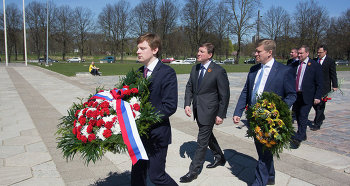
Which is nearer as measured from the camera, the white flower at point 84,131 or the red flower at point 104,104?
the white flower at point 84,131

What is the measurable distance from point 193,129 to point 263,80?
10.3 feet

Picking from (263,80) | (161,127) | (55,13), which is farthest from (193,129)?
(55,13)

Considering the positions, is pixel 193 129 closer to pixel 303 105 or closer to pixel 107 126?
pixel 303 105

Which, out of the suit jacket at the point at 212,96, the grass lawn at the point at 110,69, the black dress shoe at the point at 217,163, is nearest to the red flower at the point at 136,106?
the suit jacket at the point at 212,96

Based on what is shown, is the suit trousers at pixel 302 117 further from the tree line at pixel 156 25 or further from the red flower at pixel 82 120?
the tree line at pixel 156 25

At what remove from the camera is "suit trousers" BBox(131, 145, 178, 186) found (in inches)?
104

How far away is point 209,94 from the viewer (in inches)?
153

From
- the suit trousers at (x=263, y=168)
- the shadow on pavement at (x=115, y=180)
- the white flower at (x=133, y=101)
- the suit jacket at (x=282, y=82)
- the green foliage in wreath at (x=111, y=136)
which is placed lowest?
the shadow on pavement at (x=115, y=180)

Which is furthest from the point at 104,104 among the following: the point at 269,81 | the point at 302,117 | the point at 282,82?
the point at 302,117

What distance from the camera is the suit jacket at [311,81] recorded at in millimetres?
5250

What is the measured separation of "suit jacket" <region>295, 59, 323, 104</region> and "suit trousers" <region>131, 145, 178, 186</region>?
3.71 meters

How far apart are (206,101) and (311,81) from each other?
Result: 2.67 meters

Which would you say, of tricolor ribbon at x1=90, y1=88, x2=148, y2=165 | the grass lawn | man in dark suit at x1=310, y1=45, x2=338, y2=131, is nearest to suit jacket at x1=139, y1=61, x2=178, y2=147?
tricolor ribbon at x1=90, y1=88, x2=148, y2=165

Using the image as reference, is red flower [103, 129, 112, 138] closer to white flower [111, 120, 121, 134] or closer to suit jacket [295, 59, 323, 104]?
white flower [111, 120, 121, 134]
